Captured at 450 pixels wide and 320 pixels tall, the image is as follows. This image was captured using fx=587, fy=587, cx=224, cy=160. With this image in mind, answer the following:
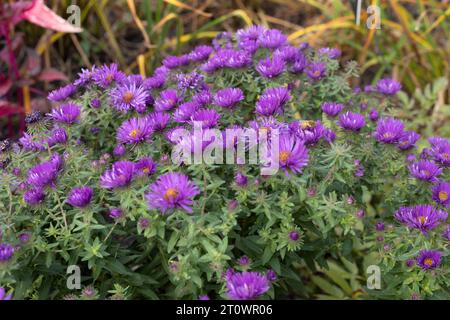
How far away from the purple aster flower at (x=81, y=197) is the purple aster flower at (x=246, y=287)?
1.31 ft

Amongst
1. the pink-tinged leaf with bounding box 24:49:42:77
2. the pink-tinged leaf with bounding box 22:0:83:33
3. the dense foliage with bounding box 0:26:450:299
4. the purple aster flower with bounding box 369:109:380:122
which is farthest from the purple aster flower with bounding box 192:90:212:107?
the pink-tinged leaf with bounding box 24:49:42:77

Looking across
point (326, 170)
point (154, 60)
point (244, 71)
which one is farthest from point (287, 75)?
point (154, 60)

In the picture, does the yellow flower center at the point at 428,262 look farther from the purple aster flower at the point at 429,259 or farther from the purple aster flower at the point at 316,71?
the purple aster flower at the point at 316,71

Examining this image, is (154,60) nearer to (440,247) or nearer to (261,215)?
(261,215)

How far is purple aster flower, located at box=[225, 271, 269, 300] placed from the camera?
121 centimetres

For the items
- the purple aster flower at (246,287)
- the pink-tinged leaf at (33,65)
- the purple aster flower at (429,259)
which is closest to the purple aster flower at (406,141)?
the purple aster flower at (429,259)

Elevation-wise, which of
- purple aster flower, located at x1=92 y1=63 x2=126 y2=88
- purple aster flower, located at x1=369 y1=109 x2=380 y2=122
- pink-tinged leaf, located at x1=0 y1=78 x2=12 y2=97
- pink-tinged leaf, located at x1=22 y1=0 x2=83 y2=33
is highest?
pink-tinged leaf, located at x1=22 y1=0 x2=83 y2=33

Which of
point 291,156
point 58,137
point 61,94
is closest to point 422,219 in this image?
point 291,156

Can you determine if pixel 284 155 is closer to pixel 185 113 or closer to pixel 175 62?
pixel 185 113

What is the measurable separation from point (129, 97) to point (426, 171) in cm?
84

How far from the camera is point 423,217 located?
4.88ft

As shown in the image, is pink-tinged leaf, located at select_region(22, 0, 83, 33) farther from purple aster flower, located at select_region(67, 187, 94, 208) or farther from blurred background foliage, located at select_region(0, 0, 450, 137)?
purple aster flower, located at select_region(67, 187, 94, 208)

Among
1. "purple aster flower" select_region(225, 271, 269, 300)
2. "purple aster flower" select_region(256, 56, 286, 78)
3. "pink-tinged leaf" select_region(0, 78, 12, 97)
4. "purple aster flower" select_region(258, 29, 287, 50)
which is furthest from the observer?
"pink-tinged leaf" select_region(0, 78, 12, 97)
